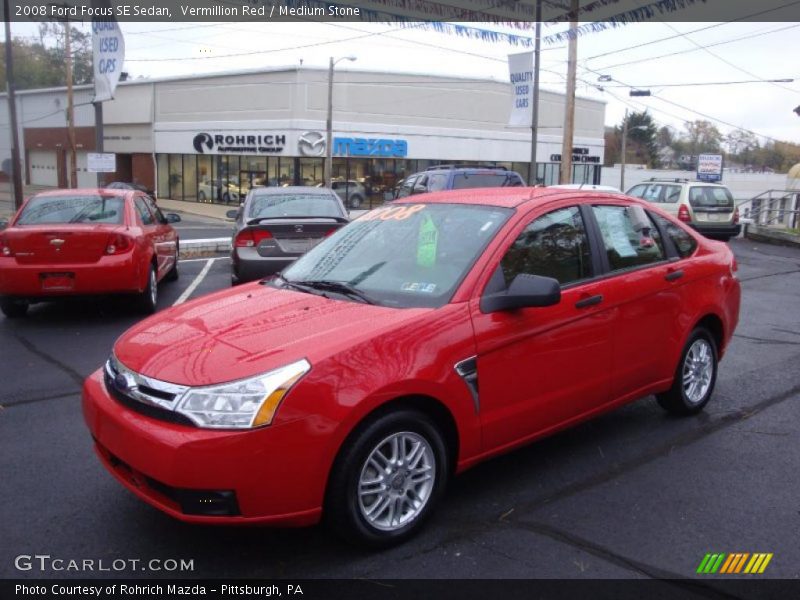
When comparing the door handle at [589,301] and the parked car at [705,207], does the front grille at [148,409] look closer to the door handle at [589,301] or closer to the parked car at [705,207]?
the door handle at [589,301]

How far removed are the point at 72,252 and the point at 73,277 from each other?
0.27 m

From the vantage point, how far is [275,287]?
446 cm

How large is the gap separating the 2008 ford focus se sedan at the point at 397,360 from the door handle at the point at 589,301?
0.08ft

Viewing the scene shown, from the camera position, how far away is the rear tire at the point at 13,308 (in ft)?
28.1

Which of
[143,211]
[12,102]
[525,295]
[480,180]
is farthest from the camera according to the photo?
[12,102]

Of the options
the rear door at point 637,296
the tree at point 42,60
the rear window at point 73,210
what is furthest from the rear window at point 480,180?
the tree at point 42,60

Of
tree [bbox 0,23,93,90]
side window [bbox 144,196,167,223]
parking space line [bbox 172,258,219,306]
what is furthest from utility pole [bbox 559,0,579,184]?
tree [bbox 0,23,93,90]

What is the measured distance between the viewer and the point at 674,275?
501cm

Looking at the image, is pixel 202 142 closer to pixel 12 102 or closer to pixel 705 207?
pixel 12 102

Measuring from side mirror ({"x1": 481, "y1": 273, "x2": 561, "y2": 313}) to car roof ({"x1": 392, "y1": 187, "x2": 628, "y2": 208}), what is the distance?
0.68 m

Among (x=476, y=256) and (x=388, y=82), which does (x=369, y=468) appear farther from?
(x=388, y=82)

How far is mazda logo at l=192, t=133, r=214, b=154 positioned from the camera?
41438 millimetres

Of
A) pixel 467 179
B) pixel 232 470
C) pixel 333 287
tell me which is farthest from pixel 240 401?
pixel 467 179

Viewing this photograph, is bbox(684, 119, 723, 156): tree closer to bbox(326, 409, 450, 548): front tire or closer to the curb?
the curb
